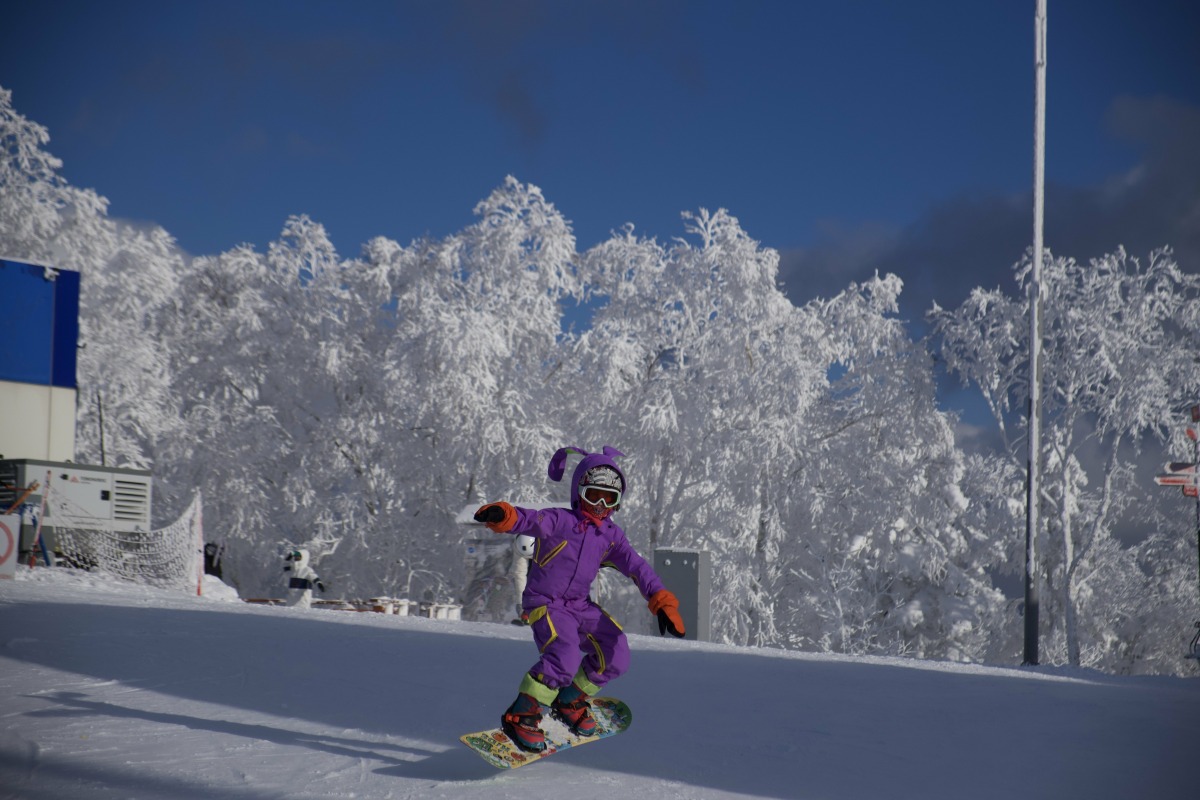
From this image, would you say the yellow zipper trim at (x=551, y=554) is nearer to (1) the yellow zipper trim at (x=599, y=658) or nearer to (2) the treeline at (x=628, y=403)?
(1) the yellow zipper trim at (x=599, y=658)

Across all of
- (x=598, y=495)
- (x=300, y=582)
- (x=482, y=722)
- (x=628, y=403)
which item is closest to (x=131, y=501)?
(x=300, y=582)

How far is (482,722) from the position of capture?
20.8 ft

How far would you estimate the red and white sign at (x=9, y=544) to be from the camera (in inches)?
523

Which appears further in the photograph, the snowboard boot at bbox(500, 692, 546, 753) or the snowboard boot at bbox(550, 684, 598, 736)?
the snowboard boot at bbox(550, 684, 598, 736)

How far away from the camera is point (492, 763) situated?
4.96 m

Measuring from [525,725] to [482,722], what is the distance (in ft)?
4.06

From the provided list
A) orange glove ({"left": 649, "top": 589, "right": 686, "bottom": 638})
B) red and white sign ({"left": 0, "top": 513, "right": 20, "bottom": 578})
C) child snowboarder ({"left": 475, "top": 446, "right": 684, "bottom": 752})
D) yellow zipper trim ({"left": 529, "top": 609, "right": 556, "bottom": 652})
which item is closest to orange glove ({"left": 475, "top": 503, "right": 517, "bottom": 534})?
child snowboarder ({"left": 475, "top": 446, "right": 684, "bottom": 752})

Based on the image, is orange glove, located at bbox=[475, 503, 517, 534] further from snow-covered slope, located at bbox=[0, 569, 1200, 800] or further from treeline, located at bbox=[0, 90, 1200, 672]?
treeline, located at bbox=[0, 90, 1200, 672]

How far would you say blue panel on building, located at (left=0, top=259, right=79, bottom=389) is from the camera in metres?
19.2

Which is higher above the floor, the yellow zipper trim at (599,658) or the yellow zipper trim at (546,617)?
the yellow zipper trim at (546,617)

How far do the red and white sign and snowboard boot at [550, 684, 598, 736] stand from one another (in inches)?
402

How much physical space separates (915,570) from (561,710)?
25091 mm

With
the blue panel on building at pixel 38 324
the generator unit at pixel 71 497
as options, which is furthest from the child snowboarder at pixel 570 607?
the blue panel on building at pixel 38 324

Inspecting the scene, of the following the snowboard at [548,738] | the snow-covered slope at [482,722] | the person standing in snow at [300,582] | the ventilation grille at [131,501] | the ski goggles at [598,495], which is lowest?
the person standing in snow at [300,582]
